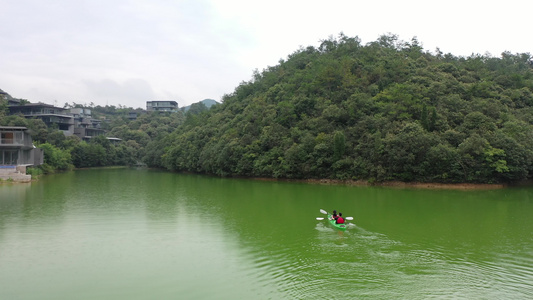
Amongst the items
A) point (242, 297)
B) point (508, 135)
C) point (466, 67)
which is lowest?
point (242, 297)

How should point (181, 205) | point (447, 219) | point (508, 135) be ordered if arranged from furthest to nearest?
1. point (508, 135)
2. point (181, 205)
3. point (447, 219)

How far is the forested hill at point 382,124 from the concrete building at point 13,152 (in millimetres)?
17433

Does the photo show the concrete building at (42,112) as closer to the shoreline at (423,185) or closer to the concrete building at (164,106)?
the concrete building at (164,106)

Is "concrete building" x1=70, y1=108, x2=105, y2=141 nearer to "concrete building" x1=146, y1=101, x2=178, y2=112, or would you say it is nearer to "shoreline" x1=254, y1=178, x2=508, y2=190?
"concrete building" x1=146, y1=101, x2=178, y2=112

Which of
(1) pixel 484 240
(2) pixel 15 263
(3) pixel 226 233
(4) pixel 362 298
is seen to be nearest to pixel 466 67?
(1) pixel 484 240

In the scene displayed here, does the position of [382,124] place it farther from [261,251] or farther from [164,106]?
[164,106]

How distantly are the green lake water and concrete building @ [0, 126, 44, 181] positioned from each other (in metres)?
11.6

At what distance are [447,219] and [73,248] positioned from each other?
13672 millimetres

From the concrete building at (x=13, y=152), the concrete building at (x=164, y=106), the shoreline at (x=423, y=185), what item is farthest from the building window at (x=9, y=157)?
the concrete building at (x=164, y=106)

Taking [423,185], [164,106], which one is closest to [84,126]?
[164,106]

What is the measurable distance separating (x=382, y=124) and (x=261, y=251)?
24.4 metres

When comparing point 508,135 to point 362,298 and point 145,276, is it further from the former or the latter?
point 145,276

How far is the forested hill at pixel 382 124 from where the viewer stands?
28344 millimetres

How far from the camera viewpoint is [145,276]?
29.1ft
